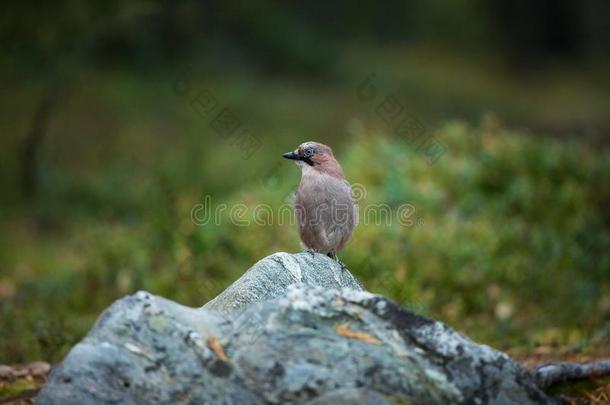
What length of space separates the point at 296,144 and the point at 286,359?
11.9 meters

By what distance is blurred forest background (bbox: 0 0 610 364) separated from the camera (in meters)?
9.27

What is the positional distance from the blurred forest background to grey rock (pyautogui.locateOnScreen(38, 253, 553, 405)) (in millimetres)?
2982

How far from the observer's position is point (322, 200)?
20.3 ft

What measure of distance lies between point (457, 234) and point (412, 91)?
33.6 feet

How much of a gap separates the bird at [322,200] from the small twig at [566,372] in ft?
6.64

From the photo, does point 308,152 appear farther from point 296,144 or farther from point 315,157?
point 296,144

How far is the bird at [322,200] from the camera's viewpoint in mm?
6207

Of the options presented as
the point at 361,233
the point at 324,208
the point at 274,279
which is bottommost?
the point at 361,233

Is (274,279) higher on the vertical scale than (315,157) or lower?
lower

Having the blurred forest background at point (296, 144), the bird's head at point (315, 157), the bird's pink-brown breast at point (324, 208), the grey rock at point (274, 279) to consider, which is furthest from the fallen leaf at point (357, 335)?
the blurred forest background at point (296, 144)

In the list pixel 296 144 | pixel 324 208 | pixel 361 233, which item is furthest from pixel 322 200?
pixel 296 144

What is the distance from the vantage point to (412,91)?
1978cm

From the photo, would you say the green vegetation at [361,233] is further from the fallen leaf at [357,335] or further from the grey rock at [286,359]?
the fallen leaf at [357,335]

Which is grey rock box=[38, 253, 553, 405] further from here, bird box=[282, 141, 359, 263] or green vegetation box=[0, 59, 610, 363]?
green vegetation box=[0, 59, 610, 363]
